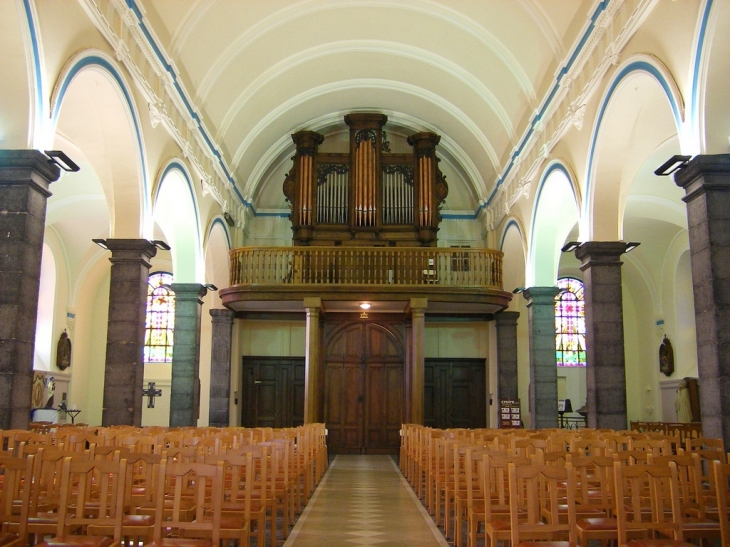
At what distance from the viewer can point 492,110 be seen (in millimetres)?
17641

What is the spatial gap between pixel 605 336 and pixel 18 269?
28.4ft

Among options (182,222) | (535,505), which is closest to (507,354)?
(182,222)

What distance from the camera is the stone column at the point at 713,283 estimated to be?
26.9ft

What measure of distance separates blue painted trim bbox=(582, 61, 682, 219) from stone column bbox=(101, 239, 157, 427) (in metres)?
7.31

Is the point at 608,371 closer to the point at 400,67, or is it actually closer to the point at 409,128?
the point at 400,67

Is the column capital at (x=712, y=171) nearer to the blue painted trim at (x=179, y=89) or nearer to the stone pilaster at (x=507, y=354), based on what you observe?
the blue painted trim at (x=179, y=89)

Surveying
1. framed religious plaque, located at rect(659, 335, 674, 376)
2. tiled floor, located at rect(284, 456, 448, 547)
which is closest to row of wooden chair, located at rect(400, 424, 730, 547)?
tiled floor, located at rect(284, 456, 448, 547)

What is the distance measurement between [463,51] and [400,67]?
2.64 m

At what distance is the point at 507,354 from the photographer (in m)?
20.0

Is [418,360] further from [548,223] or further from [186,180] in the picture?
[186,180]

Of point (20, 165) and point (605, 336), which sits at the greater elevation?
point (20, 165)

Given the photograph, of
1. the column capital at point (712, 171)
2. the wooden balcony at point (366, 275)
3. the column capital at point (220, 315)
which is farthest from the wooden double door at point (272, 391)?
the column capital at point (712, 171)

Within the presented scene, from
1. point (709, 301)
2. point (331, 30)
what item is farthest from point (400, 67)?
point (709, 301)

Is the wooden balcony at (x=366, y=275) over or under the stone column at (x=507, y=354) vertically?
over
